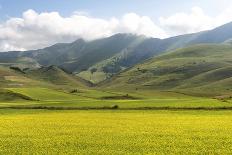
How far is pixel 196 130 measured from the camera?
155 feet

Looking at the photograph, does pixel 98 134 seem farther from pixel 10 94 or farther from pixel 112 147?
pixel 10 94

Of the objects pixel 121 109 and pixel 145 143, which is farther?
pixel 121 109

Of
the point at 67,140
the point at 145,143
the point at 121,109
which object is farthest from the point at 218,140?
the point at 121,109

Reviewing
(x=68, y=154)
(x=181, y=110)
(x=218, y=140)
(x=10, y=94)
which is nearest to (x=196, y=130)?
(x=218, y=140)

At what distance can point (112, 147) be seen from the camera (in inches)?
1335

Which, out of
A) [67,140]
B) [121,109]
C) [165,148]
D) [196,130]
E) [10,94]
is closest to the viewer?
[165,148]

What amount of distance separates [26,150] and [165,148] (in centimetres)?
1050

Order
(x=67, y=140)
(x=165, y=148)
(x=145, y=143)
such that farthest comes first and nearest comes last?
(x=67, y=140)
(x=145, y=143)
(x=165, y=148)

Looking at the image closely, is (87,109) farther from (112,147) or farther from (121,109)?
(112,147)

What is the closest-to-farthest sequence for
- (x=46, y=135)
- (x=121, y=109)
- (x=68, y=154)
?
(x=68, y=154) < (x=46, y=135) < (x=121, y=109)

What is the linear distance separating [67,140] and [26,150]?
6355mm

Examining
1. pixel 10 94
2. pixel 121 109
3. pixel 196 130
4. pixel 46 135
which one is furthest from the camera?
Result: pixel 10 94

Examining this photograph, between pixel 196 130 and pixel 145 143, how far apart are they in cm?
1283

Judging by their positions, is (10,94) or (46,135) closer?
(46,135)
